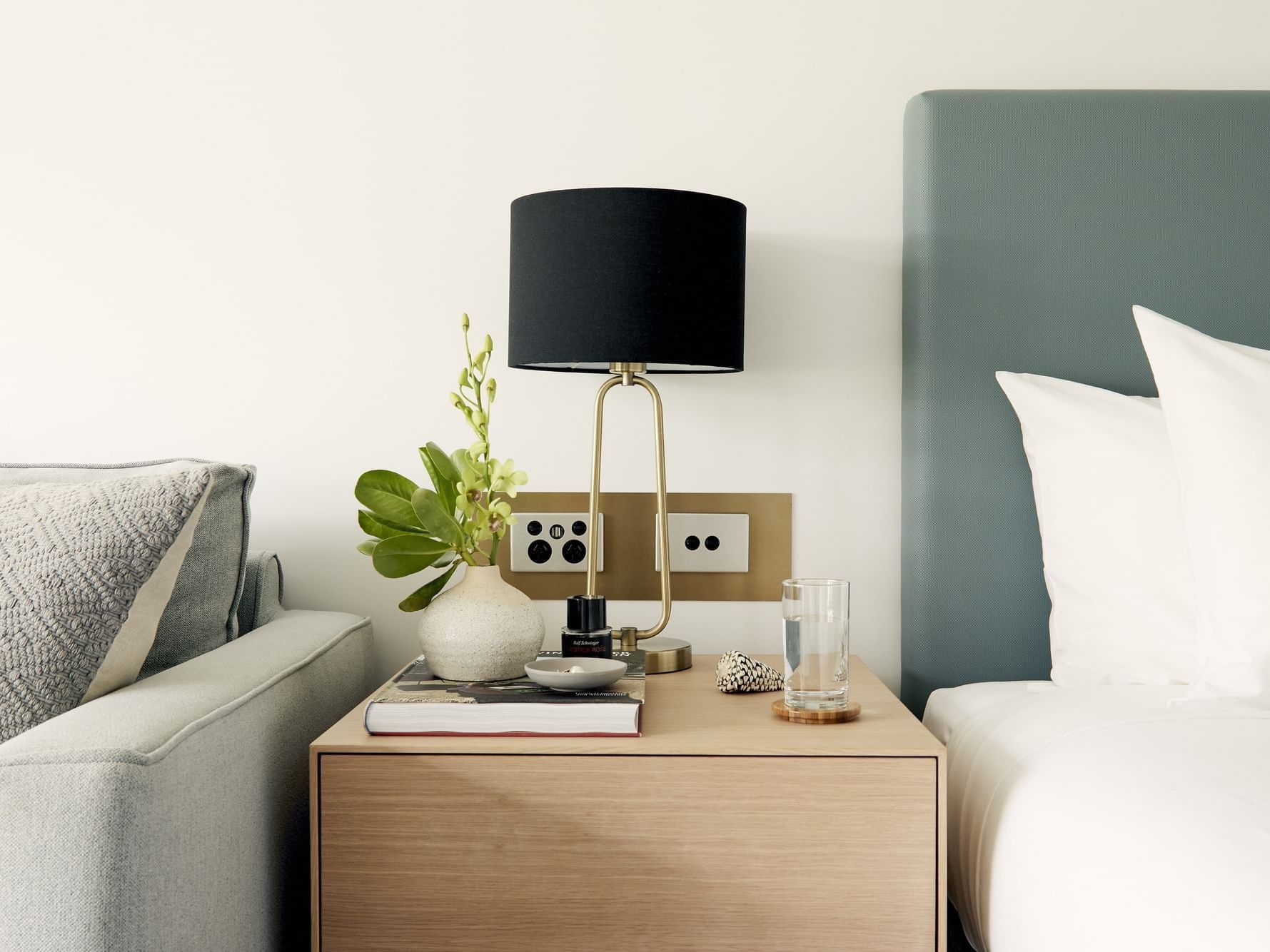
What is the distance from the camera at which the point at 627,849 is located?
981 mm

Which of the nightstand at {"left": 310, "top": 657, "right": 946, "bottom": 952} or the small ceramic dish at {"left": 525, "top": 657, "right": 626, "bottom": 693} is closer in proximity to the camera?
the nightstand at {"left": 310, "top": 657, "right": 946, "bottom": 952}

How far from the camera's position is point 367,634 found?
146 centimetres

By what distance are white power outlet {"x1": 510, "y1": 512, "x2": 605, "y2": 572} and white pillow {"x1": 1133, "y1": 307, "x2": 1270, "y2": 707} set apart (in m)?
0.80

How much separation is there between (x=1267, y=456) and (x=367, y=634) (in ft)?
3.88

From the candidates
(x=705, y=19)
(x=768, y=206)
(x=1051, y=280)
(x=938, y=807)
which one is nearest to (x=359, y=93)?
(x=705, y=19)

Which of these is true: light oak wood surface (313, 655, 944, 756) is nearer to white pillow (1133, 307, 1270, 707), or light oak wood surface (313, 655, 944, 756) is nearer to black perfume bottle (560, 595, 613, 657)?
black perfume bottle (560, 595, 613, 657)

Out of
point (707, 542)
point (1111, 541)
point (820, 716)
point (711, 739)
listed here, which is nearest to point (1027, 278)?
point (1111, 541)

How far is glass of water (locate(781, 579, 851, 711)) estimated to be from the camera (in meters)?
1.09

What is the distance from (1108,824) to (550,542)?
2.95 ft

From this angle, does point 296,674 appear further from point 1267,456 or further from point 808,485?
point 1267,456

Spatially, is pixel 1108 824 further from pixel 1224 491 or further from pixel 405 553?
pixel 405 553

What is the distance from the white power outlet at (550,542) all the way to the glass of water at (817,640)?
1.57ft

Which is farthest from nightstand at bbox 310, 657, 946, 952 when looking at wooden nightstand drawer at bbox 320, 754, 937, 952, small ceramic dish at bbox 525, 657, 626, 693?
small ceramic dish at bbox 525, 657, 626, 693

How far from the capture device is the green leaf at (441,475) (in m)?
1.21
